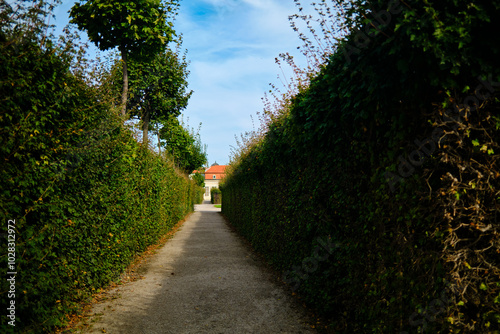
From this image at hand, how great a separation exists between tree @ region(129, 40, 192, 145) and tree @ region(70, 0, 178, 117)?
380 inches

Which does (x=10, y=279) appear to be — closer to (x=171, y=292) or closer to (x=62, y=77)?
(x=62, y=77)

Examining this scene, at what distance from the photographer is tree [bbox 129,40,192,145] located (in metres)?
20.8

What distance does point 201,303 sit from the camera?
5770 mm

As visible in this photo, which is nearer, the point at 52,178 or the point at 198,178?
the point at 52,178

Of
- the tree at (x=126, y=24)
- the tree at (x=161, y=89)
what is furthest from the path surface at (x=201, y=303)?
the tree at (x=161, y=89)

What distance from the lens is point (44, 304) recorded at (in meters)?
3.81

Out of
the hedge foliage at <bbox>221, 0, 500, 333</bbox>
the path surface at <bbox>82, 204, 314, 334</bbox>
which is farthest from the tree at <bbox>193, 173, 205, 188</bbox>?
the hedge foliage at <bbox>221, 0, 500, 333</bbox>

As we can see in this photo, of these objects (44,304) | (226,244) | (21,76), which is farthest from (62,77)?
(226,244)

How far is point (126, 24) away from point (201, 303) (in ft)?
26.5

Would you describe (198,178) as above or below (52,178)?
above

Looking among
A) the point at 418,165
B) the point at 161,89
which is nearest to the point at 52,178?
the point at 418,165

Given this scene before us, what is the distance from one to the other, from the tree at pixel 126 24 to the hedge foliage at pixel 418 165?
7628 millimetres

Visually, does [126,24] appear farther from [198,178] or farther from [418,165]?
[198,178]

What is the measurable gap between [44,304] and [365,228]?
387 centimetres
